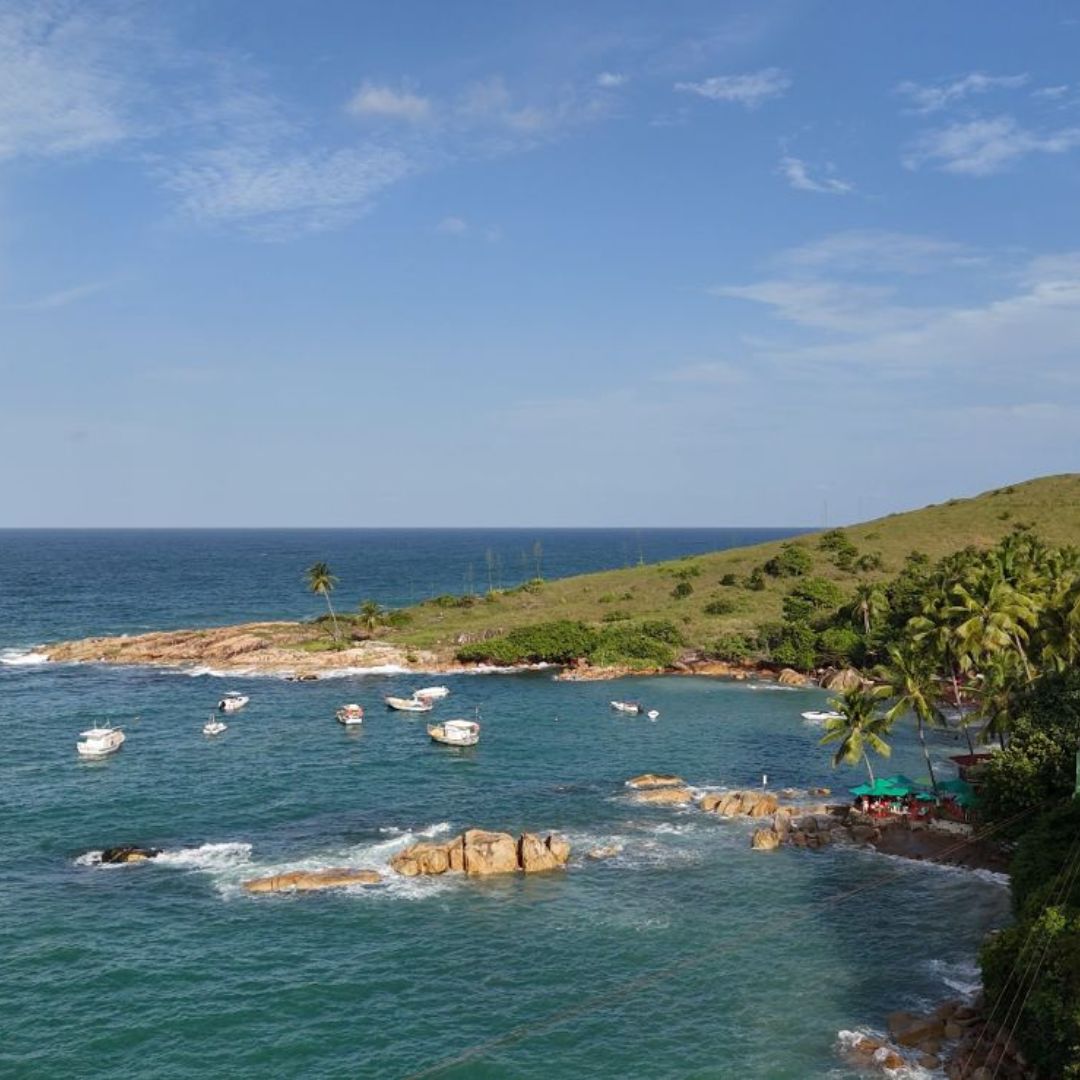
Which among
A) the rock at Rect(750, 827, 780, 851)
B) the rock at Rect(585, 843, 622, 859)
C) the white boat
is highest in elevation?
the white boat

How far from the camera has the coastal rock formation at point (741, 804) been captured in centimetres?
6788

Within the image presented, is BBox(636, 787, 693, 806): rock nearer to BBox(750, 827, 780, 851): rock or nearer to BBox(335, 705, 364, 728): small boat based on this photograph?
BBox(750, 827, 780, 851): rock

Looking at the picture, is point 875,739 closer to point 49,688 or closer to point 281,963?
point 281,963

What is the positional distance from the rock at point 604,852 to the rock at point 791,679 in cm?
6015

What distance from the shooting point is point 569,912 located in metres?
51.9

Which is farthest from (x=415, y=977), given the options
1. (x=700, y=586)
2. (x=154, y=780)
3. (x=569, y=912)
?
(x=700, y=586)

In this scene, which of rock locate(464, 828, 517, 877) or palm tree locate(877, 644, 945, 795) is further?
palm tree locate(877, 644, 945, 795)

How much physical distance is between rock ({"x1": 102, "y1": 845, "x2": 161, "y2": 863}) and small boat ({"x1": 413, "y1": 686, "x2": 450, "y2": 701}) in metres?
44.6

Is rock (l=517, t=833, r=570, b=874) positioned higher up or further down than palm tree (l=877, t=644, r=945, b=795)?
further down

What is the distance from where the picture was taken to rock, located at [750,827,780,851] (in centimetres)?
6116

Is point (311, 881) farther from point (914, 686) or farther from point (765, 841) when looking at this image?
point (914, 686)

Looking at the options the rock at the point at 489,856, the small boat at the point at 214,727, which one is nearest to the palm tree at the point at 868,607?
the rock at the point at 489,856

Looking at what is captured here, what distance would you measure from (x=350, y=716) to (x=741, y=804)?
44.0 metres

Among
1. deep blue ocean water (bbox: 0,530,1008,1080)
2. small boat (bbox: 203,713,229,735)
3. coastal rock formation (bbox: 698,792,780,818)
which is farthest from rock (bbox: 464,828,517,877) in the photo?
small boat (bbox: 203,713,229,735)
